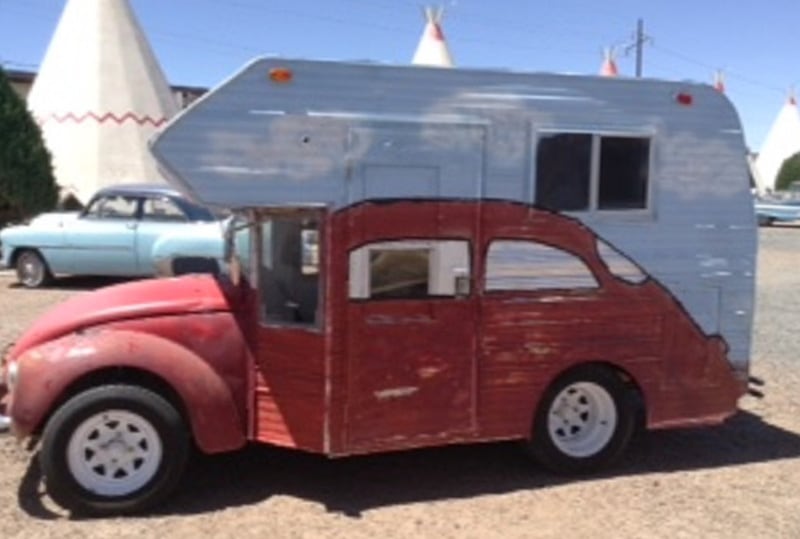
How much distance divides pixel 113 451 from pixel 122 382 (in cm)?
35

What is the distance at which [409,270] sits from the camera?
5.09 meters

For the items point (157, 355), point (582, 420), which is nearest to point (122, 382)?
point (157, 355)

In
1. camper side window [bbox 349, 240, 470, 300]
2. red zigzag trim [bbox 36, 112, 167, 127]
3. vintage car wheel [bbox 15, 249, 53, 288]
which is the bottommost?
vintage car wheel [bbox 15, 249, 53, 288]

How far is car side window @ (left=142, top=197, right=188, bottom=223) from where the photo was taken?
12875 mm

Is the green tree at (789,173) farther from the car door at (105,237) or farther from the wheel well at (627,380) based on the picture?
the wheel well at (627,380)

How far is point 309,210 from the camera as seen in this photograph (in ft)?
16.3

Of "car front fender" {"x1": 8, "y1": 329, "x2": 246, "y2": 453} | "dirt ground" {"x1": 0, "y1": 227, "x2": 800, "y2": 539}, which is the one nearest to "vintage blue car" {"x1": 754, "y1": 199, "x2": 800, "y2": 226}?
"dirt ground" {"x1": 0, "y1": 227, "x2": 800, "y2": 539}

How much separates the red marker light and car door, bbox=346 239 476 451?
64.2 inches

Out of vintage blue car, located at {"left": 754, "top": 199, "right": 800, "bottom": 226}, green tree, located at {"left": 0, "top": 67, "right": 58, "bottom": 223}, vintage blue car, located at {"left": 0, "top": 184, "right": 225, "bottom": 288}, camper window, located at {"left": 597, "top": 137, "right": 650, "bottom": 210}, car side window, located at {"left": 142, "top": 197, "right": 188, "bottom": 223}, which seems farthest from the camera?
vintage blue car, located at {"left": 754, "top": 199, "right": 800, "bottom": 226}

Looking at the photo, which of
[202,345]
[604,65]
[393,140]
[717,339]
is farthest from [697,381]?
[604,65]

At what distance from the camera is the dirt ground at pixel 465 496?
4.75 m

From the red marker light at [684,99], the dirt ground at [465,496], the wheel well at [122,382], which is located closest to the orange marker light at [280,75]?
the wheel well at [122,382]

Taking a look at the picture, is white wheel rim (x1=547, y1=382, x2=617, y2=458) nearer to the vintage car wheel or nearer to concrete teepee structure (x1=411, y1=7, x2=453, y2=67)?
the vintage car wheel

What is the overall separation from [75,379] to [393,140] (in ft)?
6.71
